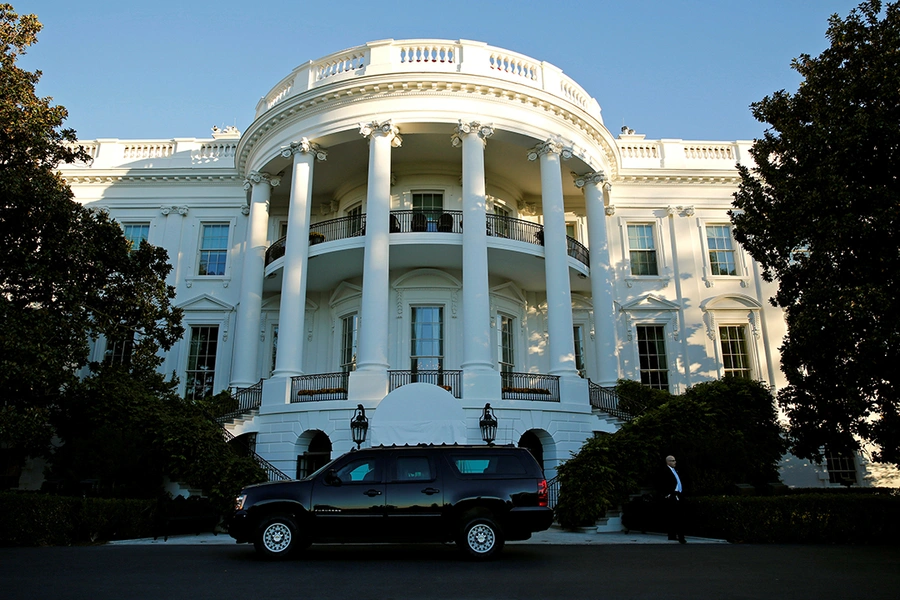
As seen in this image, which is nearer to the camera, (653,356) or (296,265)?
(296,265)

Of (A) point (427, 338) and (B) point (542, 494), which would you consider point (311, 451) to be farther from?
(B) point (542, 494)

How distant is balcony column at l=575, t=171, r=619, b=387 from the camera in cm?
2114

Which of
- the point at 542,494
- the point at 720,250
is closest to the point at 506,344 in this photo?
the point at 720,250

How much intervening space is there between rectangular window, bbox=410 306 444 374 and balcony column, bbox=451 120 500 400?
266 cm

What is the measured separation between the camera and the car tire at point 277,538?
29.6ft

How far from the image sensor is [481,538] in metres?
9.03

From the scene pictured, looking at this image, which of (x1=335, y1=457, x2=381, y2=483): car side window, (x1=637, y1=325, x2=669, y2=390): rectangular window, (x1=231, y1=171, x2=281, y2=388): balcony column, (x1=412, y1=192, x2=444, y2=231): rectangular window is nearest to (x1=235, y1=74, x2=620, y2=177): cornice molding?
(x1=231, y1=171, x2=281, y2=388): balcony column

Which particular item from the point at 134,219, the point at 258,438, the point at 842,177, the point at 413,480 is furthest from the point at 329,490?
the point at 134,219

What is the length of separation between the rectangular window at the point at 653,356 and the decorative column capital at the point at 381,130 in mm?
11416

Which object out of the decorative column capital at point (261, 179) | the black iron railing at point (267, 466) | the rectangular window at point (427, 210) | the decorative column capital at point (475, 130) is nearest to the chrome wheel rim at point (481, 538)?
the black iron railing at point (267, 466)

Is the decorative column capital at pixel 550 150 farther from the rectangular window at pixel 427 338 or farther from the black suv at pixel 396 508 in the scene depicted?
the black suv at pixel 396 508

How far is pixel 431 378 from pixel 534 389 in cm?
308

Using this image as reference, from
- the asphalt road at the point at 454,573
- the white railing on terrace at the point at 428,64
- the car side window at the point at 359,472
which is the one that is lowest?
the asphalt road at the point at 454,573

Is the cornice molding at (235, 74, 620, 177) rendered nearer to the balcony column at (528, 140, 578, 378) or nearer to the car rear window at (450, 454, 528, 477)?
the balcony column at (528, 140, 578, 378)
